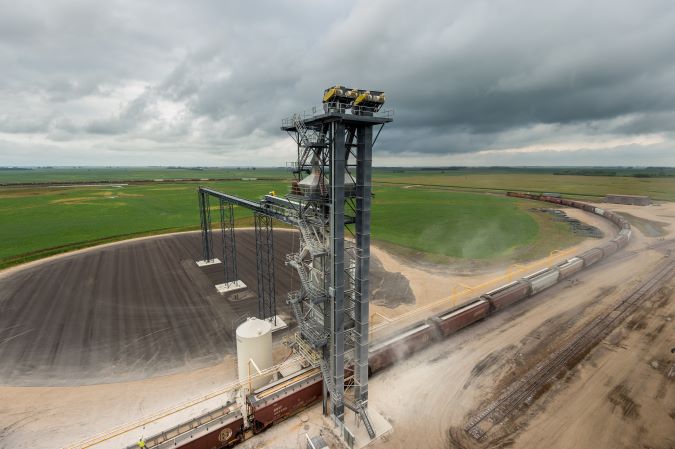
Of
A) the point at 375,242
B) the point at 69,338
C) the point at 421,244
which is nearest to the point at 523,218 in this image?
the point at 421,244

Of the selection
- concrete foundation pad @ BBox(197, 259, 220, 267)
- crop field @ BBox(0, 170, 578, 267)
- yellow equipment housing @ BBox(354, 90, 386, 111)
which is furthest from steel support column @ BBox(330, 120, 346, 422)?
crop field @ BBox(0, 170, 578, 267)

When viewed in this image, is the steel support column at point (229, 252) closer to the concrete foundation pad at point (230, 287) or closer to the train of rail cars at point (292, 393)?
the concrete foundation pad at point (230, 287)

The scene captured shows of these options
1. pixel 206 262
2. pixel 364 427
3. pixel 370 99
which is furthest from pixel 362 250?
pixel 206 262

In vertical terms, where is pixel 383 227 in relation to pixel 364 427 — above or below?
above

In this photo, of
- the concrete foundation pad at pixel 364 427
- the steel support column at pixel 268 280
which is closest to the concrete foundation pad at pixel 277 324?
the steel support column at pixel 268 280

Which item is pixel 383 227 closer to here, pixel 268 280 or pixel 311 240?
pixel 268 280

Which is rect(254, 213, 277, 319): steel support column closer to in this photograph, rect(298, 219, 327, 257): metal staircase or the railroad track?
rect(298, 219, 327, 257): metal staircase
